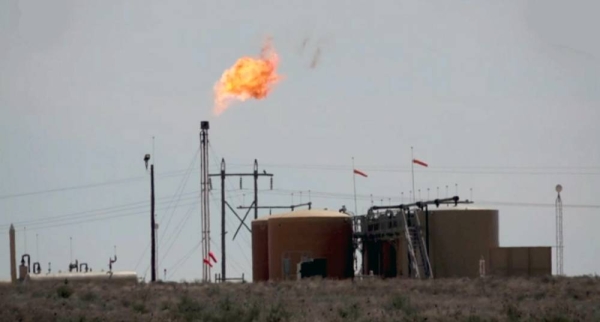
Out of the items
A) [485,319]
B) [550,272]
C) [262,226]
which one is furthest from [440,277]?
[485,319]

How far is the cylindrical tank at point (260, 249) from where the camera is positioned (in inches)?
3108

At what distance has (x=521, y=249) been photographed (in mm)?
71250

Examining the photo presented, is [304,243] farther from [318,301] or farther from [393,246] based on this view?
[318,301]

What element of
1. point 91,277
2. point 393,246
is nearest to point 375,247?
point 393,246

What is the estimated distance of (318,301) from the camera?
166 feet

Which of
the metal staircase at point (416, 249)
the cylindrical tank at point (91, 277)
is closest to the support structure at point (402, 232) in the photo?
the metal staircase at point (416, 249)

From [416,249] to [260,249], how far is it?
508 inches

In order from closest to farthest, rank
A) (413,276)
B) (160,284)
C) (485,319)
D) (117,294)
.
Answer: (485,319)
(117,294)
(160,284)
(413,276)

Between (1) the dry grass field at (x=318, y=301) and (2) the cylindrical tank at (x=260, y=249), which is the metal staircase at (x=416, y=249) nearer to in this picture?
(1) the dry grass field at (x=318, y=301)

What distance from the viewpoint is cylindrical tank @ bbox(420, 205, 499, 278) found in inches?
2761

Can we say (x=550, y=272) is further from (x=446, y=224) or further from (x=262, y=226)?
(x=262, y=226)

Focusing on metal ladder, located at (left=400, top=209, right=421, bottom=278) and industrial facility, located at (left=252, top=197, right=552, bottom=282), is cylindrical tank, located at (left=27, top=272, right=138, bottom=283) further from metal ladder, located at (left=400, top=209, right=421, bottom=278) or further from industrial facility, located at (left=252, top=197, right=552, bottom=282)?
metal ladder, located at (left=400, top=209, right=421, bottom=278)

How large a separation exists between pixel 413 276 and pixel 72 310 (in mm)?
27587

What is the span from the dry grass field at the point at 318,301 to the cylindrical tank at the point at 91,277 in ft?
20.8
